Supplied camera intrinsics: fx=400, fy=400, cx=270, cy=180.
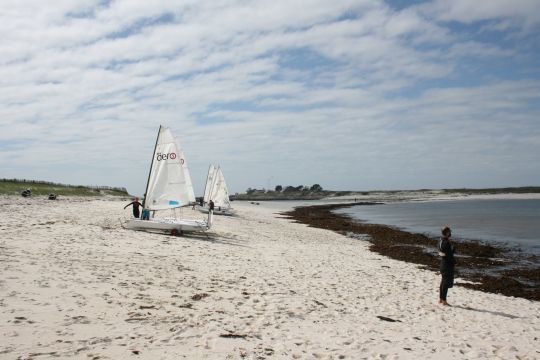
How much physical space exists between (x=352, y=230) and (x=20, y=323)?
3231 centimetres

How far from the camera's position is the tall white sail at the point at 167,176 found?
2094 cm

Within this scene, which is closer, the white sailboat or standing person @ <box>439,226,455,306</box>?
standing person @ <box>439,226,455,306</box>

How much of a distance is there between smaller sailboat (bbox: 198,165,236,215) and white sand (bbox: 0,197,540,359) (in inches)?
1065

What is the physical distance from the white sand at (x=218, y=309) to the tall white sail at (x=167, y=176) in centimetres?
563

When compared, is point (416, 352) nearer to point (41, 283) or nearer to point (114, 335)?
point (114, 335)

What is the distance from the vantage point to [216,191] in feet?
143

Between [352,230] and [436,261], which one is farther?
[352,230]

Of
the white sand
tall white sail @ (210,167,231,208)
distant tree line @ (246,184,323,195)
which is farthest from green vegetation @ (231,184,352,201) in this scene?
the white sand

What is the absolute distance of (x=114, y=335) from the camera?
280 inches

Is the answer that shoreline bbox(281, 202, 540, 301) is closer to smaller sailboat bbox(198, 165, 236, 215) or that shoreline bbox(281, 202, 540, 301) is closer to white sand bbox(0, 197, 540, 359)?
white sand bbox(0, 197, 540, 359)

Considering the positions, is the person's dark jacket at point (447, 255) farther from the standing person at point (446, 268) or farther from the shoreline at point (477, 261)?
the shoreline at point (477, 261)

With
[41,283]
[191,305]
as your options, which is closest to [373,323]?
[191,305]

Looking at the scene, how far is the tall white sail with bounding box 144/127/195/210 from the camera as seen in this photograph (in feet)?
68.7

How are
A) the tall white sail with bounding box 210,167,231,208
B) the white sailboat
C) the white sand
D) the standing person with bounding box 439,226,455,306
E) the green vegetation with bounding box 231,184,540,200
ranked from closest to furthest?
the white sand < the standing person with bounding box 439,226,455,306 < the white sailboat < the tall white sail with bounding box 210,167,231,208 < the green vegetation with bounding box 231,184,540,200
